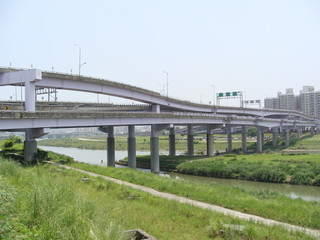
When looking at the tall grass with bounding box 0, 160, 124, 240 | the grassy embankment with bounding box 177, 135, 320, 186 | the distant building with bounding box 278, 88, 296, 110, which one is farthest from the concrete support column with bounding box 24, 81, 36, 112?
the distant building with bounding box 278, 88, 296, 110

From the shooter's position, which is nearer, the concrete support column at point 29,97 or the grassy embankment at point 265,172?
the concrete support column at point 29,97

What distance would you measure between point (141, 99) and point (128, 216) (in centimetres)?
3817

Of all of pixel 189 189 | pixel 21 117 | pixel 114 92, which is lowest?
pixel 189 189

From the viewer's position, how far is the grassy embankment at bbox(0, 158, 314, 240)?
22.7 ft

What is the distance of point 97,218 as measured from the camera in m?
8.58

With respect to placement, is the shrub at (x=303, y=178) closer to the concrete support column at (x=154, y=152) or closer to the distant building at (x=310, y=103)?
the concrete support column at (x=154, y=152)

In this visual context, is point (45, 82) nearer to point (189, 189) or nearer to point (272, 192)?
Result: point (189, 189)

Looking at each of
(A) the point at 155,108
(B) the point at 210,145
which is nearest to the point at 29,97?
(A) the point at 155,108

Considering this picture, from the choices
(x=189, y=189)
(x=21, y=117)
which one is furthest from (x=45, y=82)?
(x=189, y=189)

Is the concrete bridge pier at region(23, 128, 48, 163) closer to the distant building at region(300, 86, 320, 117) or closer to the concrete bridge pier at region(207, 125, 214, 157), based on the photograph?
the concrete bridge pier at region(207, 125, 214, 157)

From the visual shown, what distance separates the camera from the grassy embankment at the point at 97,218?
691 cm

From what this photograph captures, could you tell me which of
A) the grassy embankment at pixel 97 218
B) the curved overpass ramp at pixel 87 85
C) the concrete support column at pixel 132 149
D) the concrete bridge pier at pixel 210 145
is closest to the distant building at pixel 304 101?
the concrete bridge pier at pixel 210 145

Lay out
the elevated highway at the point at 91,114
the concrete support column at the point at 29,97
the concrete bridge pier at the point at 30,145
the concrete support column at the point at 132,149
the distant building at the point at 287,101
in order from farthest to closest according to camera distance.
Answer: the distant building at the point at 287,101, the concrete support column at the point at 132,149, the concrete support column at the point at 29,97, the concrete bridge pier at the point at 30,145, the elevated highway at the point at 91,114

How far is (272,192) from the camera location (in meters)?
20.9
